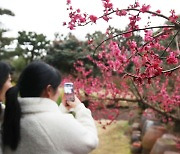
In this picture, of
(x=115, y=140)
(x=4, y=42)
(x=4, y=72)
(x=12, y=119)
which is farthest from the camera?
(x=4, y=42)

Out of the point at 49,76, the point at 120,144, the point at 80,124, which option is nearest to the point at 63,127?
the point at 80,124

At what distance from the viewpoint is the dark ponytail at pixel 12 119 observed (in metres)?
1.66

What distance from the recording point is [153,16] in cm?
212

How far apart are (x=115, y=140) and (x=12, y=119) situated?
7700mm

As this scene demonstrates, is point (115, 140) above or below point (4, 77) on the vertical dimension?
below

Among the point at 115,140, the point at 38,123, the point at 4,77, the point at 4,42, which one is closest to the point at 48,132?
the point at 38,123

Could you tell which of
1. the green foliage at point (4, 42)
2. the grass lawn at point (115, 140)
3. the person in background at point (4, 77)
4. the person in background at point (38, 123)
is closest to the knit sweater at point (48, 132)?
the person in background at point (38, 123)

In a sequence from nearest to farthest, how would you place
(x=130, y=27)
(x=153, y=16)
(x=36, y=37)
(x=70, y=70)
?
(x=153, y=16)
(x=130, y=27)
(x=70, y=70)
(x=36, y=37)

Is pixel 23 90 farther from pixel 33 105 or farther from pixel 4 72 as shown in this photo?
pixel 4 72

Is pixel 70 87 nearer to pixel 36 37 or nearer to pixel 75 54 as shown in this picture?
pixel 75 54

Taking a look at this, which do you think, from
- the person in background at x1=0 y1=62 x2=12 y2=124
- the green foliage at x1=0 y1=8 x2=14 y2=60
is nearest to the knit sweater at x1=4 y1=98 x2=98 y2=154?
the person in background at x1=0 y1=62 x2=12 y2=124

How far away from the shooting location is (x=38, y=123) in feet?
5.50

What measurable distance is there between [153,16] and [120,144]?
22.8 feet

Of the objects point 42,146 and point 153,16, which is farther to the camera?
point 153,16
